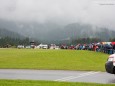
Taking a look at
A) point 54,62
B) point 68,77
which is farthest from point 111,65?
point 54,62

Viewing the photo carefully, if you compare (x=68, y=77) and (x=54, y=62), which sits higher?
(x=54, y=62)

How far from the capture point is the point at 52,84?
15.6 metres

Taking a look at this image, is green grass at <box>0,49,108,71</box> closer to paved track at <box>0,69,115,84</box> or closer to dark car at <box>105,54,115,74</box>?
paved track at <box>0,69,115,84</box>

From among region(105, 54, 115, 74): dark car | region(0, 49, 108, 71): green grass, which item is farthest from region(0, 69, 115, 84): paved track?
region(0, 49, 108, 71): green grass

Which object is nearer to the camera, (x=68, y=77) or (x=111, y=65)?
(x=111, y=65)

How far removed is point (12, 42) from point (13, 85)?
140 m

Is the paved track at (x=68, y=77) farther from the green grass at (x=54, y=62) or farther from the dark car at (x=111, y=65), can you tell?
the green grass at (x=54, y=62)

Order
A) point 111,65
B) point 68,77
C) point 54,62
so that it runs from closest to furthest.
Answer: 1. point 111,65
2. point 68,77
3. point 54,62

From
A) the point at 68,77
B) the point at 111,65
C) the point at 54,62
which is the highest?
the point at 111,65

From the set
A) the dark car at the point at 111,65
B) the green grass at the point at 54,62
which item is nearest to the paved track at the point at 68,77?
the dark car at the point at 111,65

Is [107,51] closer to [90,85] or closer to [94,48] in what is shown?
[94,48]

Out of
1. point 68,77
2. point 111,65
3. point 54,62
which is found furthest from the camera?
point 54,62

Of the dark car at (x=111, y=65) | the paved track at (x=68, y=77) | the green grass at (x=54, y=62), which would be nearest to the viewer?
the dark car at (x=111, y=65)

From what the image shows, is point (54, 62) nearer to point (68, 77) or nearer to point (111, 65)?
point (68, 77)
